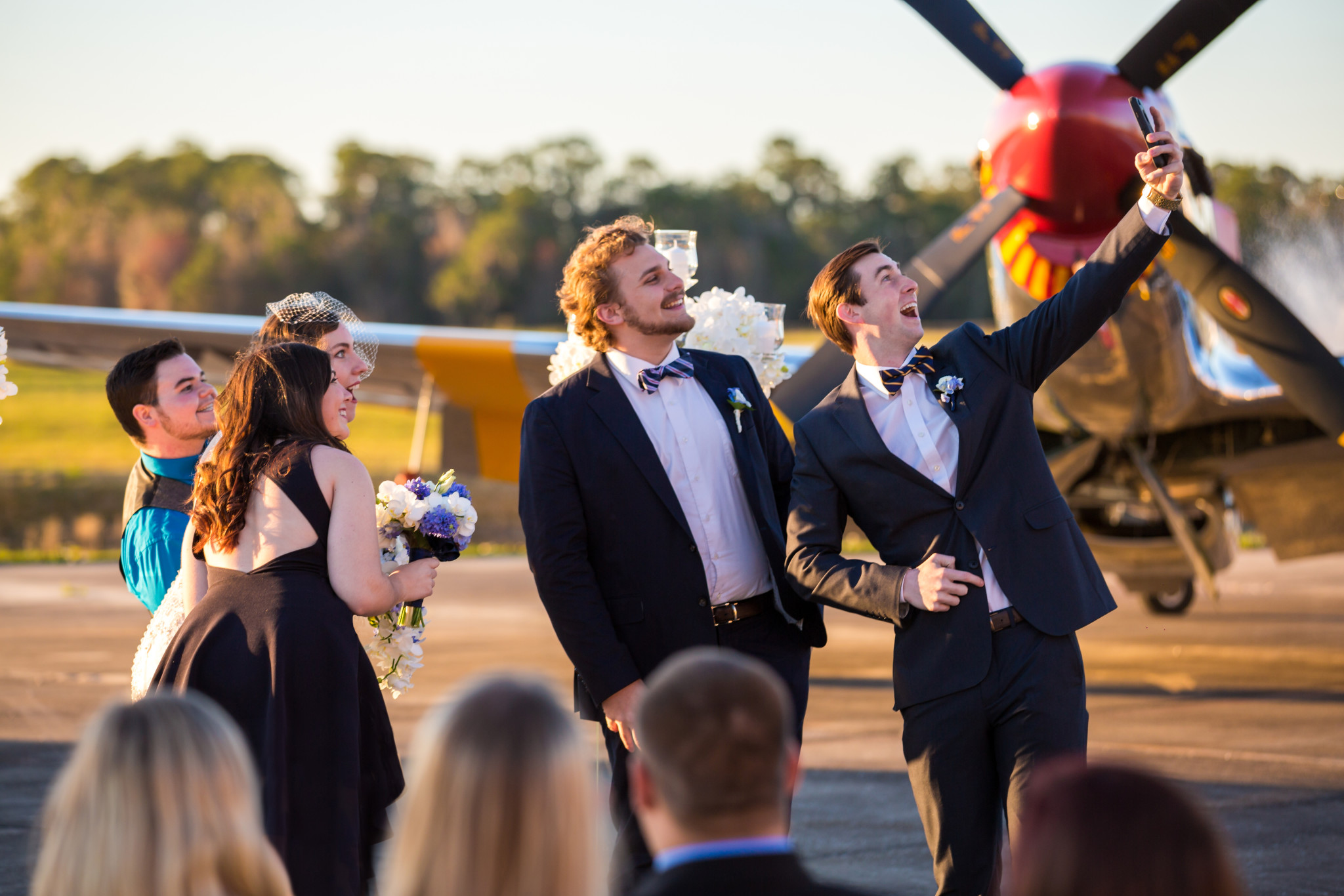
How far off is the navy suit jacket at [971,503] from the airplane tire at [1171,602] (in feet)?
33.2

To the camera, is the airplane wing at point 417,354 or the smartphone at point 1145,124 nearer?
the smartphone at point 1145,124

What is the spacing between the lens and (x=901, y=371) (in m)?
3.43

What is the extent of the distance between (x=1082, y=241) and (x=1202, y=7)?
163cm

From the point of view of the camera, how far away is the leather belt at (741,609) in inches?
137

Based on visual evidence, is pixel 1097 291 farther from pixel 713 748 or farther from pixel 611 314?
pixel 713 748

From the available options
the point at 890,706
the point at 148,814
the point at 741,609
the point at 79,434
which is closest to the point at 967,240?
the point at 890,706

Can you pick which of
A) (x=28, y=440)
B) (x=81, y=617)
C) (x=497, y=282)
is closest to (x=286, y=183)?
(x=497, y=282)

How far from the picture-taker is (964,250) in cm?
799

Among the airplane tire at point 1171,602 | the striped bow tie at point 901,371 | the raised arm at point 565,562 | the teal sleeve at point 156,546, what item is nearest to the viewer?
the raised arm at point 565,562

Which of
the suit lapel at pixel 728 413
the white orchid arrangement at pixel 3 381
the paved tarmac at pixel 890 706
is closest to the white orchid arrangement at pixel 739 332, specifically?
the suit lapel at pixel 728 413

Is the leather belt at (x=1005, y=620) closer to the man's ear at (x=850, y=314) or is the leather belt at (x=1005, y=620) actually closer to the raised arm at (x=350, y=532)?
the man's ear at (x=850, y=314)

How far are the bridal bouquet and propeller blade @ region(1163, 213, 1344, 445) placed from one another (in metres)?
5.70

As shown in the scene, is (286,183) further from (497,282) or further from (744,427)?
(744,427)

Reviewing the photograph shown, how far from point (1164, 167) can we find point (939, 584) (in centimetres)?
127
